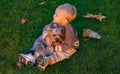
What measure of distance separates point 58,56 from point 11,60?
596 millimetres

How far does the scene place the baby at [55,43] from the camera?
4480mm

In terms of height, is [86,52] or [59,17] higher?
[59,17]

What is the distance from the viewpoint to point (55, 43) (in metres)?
4.57

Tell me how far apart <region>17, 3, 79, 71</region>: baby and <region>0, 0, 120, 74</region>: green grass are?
90 millimetres

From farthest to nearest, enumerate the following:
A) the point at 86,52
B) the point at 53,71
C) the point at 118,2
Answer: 1. the point at 118,2
2. the point at 86,52
3. the point at 53,71

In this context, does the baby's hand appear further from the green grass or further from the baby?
the green grass

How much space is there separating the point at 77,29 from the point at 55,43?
849 mm

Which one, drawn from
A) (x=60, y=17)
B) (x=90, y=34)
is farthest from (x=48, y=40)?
(x=90, y=34)

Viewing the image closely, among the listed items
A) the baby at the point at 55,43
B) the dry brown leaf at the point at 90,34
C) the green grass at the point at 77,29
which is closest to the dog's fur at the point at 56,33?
the baby at the point at 55,43

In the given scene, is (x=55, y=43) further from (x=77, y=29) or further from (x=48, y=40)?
(x=77, y=29)

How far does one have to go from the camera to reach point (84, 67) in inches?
179

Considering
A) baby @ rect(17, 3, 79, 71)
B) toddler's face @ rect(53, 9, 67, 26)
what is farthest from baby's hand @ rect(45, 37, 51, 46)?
toddler's face @ rect(53, 9, 67, 26)

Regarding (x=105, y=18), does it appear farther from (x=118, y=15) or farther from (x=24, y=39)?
(x=24, y=39)

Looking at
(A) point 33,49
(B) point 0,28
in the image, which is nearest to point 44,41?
(A) point 33,49
